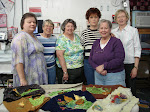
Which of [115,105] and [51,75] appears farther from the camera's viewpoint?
[51,75]

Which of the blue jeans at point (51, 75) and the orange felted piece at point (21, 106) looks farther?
the blue jeans at point (51, 75)

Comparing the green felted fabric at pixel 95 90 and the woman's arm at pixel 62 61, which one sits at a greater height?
the woman's arm at pixel 62 61

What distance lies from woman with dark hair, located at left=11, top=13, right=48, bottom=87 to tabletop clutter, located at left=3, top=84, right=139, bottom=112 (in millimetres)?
297

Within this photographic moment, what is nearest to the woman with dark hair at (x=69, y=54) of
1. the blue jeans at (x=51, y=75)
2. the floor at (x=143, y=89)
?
the blue jeans at (x=51, y=75)

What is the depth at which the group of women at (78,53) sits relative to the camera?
138 cm

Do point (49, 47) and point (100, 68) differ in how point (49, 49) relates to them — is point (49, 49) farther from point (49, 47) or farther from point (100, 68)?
point (100, 68)

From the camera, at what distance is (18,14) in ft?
9.94

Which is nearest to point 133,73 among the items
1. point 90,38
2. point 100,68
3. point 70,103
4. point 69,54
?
point 100,68

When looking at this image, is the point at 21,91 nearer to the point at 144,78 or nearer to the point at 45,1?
the point at 45,1

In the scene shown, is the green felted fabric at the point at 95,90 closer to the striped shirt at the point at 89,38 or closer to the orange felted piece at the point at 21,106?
the orange felted piece at the point at 21,106

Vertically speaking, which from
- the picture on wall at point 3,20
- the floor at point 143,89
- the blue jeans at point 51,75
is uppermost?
the picture on wall at point 3,20

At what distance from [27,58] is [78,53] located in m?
0.64

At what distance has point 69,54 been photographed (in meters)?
1.74

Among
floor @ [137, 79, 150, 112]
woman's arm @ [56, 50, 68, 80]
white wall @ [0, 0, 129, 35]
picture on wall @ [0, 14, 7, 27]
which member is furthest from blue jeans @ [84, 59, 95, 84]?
picture on wall @ [0, 14, 7, 27]
